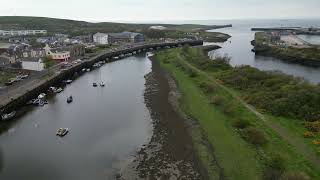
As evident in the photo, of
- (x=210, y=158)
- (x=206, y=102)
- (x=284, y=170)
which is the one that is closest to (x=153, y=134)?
(x=210, y=158)

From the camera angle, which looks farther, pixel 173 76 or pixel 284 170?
pixel 173 76

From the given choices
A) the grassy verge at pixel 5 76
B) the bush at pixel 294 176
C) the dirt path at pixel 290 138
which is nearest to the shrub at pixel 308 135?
the dirt path at pixel 290 138

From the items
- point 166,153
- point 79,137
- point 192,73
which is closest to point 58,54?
point 192,73

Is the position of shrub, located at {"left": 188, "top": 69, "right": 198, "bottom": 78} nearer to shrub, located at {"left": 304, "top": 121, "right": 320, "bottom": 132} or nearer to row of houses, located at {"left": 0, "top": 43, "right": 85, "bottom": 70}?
shrub, located at {"left": 304, "top": 121, "right": 320, "bottom": 132}

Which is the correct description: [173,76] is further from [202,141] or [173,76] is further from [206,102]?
[202,141]

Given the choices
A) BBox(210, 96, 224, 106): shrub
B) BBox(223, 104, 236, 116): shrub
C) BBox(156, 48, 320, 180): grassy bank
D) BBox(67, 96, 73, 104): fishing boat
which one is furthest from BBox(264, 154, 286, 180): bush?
BBox(67, 96, 73, 104): fishing boat

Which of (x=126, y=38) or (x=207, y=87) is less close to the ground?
(x=126, y=38)

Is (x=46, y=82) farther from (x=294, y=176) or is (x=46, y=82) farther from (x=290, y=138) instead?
(x=294, y=176)
